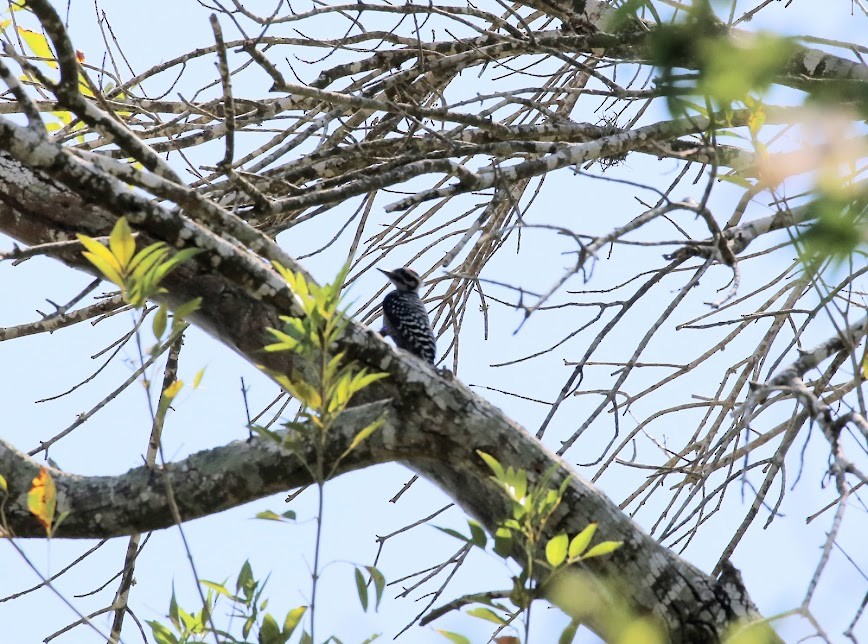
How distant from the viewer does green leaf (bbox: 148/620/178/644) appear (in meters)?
2.15

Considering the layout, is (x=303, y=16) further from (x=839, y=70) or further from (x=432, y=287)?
(x=839, y=70)

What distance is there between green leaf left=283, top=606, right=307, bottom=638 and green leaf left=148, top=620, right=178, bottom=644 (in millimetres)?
263

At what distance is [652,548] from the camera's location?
2693 millimetres

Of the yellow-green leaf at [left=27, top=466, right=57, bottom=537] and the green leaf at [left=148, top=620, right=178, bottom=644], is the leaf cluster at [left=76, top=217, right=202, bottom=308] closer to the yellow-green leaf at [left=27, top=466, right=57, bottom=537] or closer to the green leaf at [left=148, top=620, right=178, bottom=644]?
the yellow-green leaf at [left=27, top=466, right=57, bottom=537]

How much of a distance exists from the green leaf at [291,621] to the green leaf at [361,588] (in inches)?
6.4

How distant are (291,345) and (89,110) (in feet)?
2.94

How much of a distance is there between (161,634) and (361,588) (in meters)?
0.49

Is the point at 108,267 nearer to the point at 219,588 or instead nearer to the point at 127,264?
the point at 127,264

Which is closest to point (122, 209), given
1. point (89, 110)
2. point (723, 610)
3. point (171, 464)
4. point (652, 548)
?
point (89, 110)

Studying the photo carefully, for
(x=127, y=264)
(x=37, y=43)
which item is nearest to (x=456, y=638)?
(x=127, y=264)

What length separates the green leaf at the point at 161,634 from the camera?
2152 mm

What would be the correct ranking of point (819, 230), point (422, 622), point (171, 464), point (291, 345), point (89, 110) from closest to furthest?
point (819, 230) → point (291, 345) → point (422, 622) → point (89, 110) → point (171, 464)

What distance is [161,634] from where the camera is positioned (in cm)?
216

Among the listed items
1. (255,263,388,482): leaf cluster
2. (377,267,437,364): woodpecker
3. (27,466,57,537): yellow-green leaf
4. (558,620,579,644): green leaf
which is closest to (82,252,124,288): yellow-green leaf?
(255,263,388,482): leaf cluster
